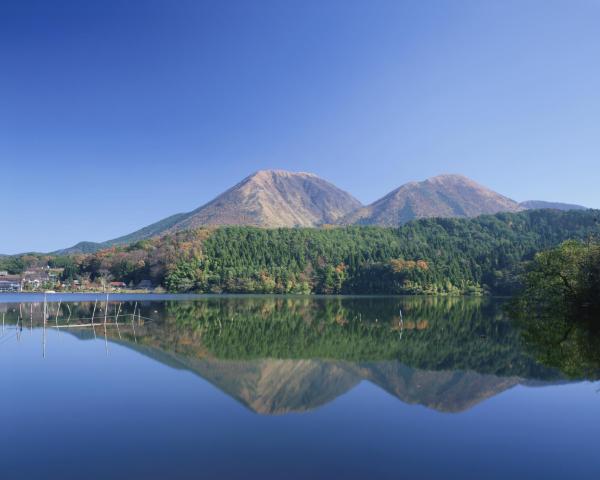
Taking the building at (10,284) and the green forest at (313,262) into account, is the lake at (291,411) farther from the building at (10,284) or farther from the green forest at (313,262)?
the building at (10,284)

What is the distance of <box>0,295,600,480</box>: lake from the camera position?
40.6ft

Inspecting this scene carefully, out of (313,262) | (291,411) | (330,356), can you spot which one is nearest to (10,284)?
(313,262)

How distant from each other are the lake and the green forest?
93.6 m

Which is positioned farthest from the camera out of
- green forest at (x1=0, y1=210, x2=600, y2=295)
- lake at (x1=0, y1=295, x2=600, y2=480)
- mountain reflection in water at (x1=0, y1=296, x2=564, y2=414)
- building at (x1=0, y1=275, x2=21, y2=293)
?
building at (x1=0, y1=275, x2=21, y2=293)

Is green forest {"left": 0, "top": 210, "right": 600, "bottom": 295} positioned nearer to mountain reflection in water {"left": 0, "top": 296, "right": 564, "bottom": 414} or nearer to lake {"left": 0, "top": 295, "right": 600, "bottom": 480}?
mountain reflection in water {"left": 0, "top": 296, "right": 564, "bottom": 414}

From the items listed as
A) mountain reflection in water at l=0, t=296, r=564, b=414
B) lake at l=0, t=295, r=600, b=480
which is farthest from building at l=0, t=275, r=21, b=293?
lake at l=0, t=295, r=600, b=480

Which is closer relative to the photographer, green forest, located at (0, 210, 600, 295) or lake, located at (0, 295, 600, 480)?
lake, located at (0, 295, 600, 480)

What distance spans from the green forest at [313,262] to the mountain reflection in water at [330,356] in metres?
76.9

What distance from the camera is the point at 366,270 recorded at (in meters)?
137

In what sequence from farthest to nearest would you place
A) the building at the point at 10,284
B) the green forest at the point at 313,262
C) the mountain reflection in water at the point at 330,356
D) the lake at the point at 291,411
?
the building at the point at 10,284 → the green forest at the point at 313,262 → the mountain reflection in water at the point at 330,356 → the lake at the point at 291,411

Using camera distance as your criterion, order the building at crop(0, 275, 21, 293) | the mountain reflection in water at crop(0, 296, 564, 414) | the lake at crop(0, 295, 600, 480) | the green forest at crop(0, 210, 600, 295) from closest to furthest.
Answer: the lake at crop(0, 295, 600, 480)
the mountain reflection in water at crop(0, 296, 564, 414)
the green forest at crop(0, 210, 600, 295)
the building at crop(0, 275, 21, 293)

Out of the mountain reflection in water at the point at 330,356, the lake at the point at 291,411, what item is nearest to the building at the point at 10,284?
the mountain reflection in water at the point at 330,356

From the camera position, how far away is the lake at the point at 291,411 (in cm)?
1238

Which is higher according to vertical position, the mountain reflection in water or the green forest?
the green forest
